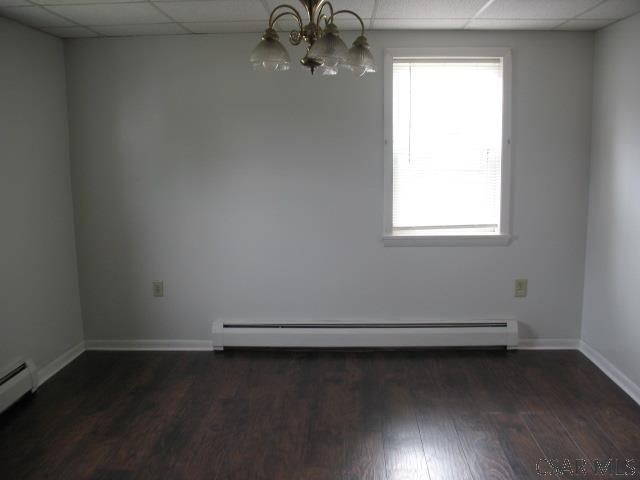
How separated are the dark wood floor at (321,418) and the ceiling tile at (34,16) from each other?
213 centimetres

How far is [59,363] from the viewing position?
314 centimetres

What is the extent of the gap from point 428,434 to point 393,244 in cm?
130

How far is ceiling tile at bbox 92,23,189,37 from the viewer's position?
2881 mm

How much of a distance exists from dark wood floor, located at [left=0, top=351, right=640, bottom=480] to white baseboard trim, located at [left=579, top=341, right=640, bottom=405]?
0.20 feet

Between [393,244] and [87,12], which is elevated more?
[87,12]

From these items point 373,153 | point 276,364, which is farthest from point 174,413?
point 373,153

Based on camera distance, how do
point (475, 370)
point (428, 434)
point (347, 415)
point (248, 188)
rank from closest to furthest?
point (428, 434) → point (347, 415) → point (475, 370) → point (248, 188)

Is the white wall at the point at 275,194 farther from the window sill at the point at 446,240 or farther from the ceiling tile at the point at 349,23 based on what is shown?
the ceiling tile at the point at 349,23

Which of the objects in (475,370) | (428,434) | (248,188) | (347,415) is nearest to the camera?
(428,434)

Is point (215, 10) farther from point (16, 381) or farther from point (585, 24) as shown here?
point (16, 381)

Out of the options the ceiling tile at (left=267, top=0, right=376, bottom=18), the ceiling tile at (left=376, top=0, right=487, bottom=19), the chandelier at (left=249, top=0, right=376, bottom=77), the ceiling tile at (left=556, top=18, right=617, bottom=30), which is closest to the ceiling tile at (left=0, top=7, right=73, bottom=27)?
the ceiling tile at (left=267, top=0, right=376, bottom=18)

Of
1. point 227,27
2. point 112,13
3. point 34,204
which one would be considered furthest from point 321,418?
Answer: point 112,13

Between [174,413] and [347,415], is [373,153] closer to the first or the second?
[347,415]

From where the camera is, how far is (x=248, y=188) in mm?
3234
